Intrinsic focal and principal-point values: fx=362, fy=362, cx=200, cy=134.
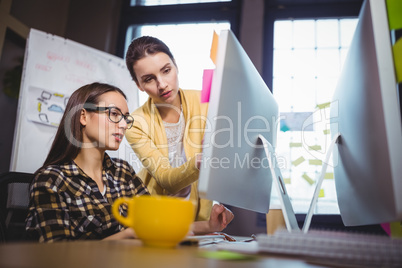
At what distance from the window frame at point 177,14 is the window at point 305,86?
356 mm

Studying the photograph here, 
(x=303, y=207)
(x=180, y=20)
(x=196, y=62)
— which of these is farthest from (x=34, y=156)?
(x=303, y=207)

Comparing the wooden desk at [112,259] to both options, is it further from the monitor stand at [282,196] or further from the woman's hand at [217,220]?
→ the woman's hand at [217,220]

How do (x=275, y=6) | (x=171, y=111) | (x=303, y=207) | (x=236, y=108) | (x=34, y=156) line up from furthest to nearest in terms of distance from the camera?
1. (x=275, y=6)
2. (x=303, y=207)
3. (x=34, y=156)
4. (x=171, y=111)
5. (x=236, y=108)

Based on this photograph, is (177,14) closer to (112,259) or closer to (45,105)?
(45,105)

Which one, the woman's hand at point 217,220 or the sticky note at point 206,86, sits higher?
the sticky note at point 206,86

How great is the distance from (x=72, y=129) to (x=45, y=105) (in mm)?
1140

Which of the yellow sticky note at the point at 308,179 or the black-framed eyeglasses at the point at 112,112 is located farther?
the yellow sticky note at the point at 308,179

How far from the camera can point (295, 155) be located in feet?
8.16

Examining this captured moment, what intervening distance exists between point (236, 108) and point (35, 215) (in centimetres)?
53

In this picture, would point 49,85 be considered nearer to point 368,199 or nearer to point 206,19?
point 206,19

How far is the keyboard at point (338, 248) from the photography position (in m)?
0.45

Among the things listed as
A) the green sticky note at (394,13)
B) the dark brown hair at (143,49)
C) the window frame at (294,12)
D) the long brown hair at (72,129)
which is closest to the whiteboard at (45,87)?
the dark brown hair at (143,49)

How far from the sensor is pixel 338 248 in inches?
19.1

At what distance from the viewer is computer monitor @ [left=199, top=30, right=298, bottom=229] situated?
656 millimetres
